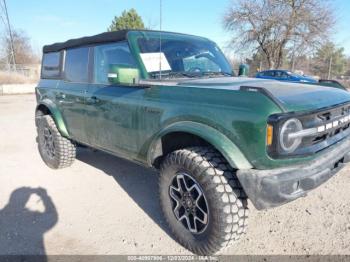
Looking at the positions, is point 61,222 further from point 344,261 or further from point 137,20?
point 137,20

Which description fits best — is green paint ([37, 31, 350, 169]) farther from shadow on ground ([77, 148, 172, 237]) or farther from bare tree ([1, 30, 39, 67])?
bare tree ([1, 30, 39, 67])

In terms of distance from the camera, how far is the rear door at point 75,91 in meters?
3.85

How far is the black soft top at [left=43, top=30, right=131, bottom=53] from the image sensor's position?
3285 mm

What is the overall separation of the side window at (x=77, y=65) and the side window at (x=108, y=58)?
9.5 inches

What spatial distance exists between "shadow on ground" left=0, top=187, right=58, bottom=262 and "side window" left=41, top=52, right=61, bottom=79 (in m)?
1.89

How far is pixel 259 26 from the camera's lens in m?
23.7

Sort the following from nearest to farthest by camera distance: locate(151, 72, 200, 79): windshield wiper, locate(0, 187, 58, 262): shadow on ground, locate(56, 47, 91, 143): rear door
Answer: locate(0, 187, 58, 262): shadow on ground
locate(151, 72, 200, 79): windshield wiper
locate(56, 47, 91, 143): rear door

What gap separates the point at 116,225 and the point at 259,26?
23870 mm

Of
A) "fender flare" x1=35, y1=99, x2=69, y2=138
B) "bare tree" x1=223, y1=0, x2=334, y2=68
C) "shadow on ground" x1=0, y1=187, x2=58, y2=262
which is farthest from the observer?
"bare tree" x1=223, y1=0, x2=334, y2=68

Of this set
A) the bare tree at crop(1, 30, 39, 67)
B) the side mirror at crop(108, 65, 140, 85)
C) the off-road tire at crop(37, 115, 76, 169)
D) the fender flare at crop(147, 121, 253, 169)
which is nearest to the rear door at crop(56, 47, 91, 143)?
the off-road tire at crop(37, 115, 76, 169)

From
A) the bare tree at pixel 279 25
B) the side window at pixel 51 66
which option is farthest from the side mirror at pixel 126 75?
the bare tree at pixel 279 25

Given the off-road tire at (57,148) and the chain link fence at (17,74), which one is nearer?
the off-road tire at (57,148)

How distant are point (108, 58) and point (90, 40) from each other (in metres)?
0.48

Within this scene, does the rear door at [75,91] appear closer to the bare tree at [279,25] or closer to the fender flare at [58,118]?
the fender flare at [58,118]
